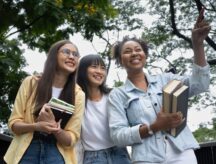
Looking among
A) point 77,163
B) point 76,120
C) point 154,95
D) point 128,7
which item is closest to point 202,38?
point 154,95

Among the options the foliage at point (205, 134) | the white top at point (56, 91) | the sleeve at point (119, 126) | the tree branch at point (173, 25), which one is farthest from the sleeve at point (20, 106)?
the foliage at point (205, 134)

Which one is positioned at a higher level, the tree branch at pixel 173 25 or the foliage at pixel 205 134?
the tree branch at pixel 173 25

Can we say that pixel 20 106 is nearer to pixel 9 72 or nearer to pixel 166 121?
pixel 166 121

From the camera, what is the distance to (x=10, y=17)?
652 cm

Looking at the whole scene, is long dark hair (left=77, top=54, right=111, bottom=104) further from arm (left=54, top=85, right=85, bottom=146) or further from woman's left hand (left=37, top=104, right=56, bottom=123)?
woman's left hand (left=37, top=104, right=56, bottom=123)

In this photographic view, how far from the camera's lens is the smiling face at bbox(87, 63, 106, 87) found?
120 inches

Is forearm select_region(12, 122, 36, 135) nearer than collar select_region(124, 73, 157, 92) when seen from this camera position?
Yes

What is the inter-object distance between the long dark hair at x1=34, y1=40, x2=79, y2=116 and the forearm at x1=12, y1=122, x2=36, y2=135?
11cm

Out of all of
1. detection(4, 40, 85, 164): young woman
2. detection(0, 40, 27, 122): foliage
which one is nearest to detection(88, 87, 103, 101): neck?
detection(4, 40, 85, 164): young woman

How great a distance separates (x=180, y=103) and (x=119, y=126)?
0.41 meters

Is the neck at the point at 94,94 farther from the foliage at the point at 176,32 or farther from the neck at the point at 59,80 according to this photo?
the foliage at the point at 176,32

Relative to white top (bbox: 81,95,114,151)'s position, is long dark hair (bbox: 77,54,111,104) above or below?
above

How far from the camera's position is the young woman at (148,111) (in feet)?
8.15

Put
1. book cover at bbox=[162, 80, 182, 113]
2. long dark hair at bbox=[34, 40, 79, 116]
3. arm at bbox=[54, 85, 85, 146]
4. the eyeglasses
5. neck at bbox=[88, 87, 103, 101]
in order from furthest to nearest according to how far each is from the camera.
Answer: neck at bbox=[88, 87, 103, 101] < the eyeglasses < long dark hair at bbox=[34, 40, 79, 116] < arm at bbox=[54, 85, 85, 146] < book cover at bbox=[162, 80, 182, 113]
